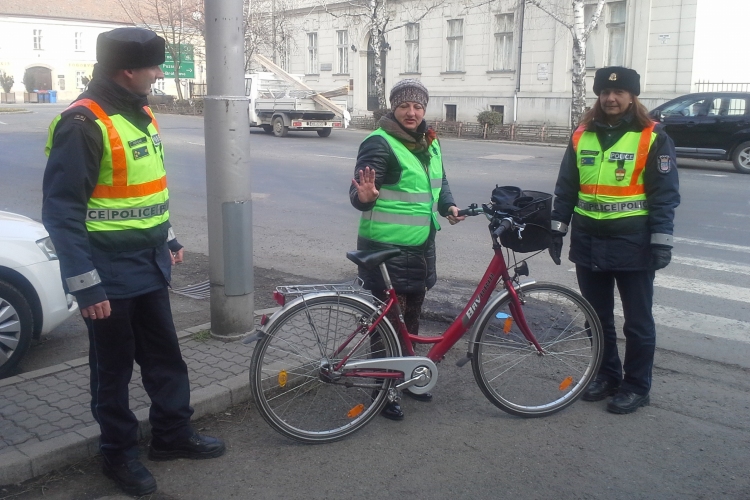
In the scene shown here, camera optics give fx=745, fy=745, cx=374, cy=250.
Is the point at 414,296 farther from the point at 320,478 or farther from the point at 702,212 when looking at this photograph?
the point at 702,212

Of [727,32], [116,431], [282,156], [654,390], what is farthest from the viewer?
[727,32]

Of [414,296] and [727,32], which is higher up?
[727,32]

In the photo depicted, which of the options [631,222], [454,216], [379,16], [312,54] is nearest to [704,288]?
[631,222]

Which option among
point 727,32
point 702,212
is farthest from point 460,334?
point 727,32

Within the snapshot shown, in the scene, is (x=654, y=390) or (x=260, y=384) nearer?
(x=260, y=384)

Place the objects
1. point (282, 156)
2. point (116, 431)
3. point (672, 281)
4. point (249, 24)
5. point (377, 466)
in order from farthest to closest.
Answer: point (249, 24) < point (282, 156) < point (672, 281) < point (377, 466) < point (116, 431)

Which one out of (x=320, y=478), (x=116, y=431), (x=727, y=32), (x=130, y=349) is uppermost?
(x=727, y=32)

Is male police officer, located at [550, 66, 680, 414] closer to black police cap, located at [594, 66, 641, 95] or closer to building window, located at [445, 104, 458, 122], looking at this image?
black police cap, located at [594, 66, 641, 95]

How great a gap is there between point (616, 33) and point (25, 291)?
26.0 metres

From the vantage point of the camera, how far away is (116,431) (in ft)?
11.3

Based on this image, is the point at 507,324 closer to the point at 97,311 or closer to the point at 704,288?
the point at 97,311

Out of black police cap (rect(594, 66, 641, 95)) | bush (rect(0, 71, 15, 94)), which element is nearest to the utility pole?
black police cap (rect(594, 66, 641, 95))

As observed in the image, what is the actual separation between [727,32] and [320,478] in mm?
26369

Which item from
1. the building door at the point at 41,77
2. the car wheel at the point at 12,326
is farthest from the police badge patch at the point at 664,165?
the building door at the point at 41,77
